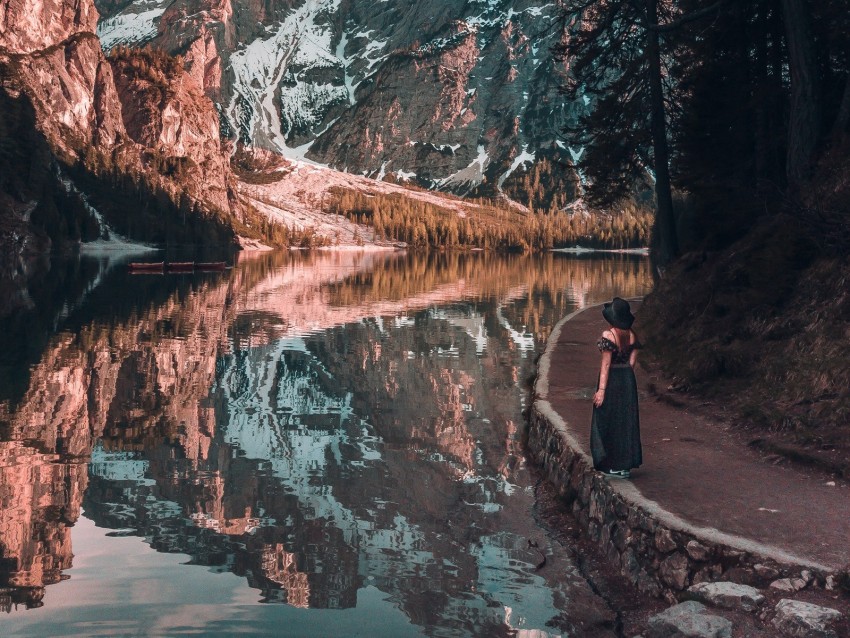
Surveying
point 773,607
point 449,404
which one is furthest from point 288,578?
point 449,404

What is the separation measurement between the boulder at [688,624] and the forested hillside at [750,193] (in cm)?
519

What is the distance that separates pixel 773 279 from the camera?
59.4 ft

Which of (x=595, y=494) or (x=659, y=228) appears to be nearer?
(x=595, y=494)

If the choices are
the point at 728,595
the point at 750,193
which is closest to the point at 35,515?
the point at 728,595

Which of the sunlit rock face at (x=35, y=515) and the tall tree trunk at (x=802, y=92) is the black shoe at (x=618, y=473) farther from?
the tall tree trunk at (x=802, y=92)

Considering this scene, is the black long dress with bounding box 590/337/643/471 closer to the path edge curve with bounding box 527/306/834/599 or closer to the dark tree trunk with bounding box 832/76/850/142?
the path edge curve with bounding box 527/306/834/599

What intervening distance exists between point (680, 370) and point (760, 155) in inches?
340

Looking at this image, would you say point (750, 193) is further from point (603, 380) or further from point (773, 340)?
point (603, 380)

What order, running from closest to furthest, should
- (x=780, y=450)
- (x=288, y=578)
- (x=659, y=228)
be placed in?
1. (x=288, y=578)
2. (x=780, y=450)
3. (x=659, y=228)

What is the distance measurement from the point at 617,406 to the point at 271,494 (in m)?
5.83

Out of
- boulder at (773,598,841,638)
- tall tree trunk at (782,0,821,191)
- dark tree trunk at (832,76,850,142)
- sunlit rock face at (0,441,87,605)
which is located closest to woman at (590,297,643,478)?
boulder at (773,598,841,638)

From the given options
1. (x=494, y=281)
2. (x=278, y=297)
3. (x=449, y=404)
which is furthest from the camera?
(x=494, y=281)

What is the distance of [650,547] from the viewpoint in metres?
9.67

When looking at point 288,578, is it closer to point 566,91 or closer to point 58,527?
point 58,527
